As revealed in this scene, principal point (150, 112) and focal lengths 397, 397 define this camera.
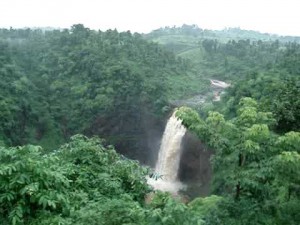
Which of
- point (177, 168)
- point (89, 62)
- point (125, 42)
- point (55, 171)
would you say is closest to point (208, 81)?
point (125, 42)

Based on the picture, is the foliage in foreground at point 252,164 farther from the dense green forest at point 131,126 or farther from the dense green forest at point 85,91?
the dense green forest at point 85,91

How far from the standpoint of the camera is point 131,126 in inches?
1176

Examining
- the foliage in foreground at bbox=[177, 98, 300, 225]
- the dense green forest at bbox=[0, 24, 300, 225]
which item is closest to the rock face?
the dense green forest at bbox=[0, 24, 300, 225]

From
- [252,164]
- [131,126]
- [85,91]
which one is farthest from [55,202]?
[85,91]

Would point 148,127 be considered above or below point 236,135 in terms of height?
below

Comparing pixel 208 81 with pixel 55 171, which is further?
A: pixel 208 81

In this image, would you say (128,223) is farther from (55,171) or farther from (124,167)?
(124,167)

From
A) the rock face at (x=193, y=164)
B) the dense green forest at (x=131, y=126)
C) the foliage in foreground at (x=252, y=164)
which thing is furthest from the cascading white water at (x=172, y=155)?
the foliage in foreground at (x=252, y=164)

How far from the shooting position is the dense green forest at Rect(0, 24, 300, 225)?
400 centimetres

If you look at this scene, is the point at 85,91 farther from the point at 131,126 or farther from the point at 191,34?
the point at 191,34

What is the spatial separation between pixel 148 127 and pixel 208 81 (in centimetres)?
1356

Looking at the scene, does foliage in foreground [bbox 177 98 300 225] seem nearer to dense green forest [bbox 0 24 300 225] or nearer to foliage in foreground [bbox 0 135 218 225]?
dense green forest [bbox 0 24 300 225]

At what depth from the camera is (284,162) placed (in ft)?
20.4

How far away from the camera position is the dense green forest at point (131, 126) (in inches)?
158
